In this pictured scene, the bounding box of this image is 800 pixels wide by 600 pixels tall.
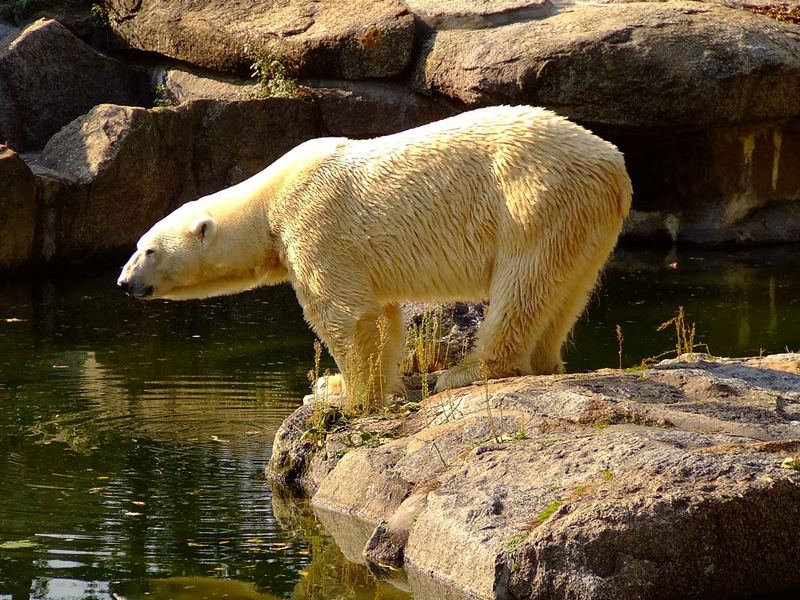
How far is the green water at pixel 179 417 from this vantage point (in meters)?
5.97

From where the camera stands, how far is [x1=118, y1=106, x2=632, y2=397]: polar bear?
7254 millimetres

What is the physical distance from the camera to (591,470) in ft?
18.5

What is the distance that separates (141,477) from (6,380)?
3.08m

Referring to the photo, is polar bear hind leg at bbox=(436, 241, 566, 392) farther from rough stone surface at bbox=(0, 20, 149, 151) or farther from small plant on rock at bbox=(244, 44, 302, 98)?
rough stone surface at bbox=(0, 20, 149, 151)

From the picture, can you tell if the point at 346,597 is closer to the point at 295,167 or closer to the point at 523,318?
the point at 523,318

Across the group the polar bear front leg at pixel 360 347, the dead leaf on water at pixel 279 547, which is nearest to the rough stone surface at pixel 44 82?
the polar bear front leg at pixel 360 347

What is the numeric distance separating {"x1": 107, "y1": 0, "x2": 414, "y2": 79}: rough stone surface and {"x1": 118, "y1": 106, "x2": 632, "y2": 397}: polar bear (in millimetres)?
9626

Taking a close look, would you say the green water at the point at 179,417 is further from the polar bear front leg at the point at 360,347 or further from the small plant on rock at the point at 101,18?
the small plant on rock at the point at 101,18

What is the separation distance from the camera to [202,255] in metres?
7.93

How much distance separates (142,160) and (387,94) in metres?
3.72

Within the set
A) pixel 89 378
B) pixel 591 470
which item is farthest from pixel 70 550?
pixel 89 378

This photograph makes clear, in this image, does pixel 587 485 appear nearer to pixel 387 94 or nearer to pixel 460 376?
pixel 460 376

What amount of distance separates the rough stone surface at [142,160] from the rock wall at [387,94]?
2cm

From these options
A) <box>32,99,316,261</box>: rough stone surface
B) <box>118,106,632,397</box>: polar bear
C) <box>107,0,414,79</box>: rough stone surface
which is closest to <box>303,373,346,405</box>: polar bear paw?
<box>118,106,632,397</box>: polar bear
